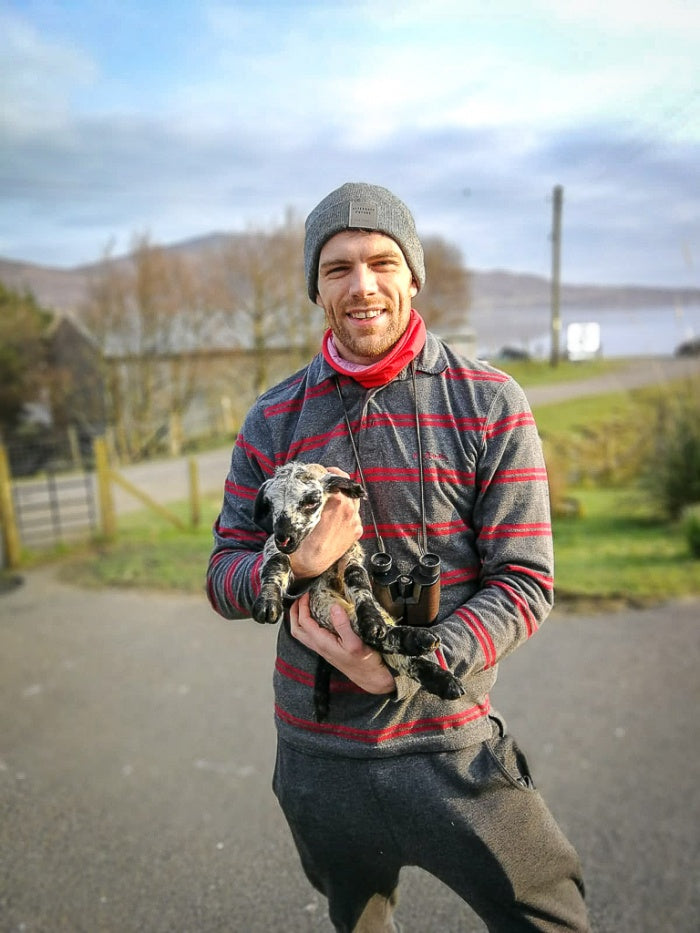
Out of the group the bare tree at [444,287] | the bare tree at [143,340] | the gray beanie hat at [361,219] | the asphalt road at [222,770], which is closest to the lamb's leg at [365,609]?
the gray beanie hat at [361,219]

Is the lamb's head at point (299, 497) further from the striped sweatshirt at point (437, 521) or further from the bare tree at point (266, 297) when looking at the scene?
the bare tree at point (266, 297)

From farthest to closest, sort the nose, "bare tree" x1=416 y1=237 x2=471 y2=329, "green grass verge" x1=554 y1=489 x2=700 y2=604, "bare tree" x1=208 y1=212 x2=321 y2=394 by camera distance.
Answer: "bare tree" x1=416 y1=237 x2=471 y2=329, "bare tree" x1=208 y1=212 x2=321 y2=394, "green grass verge" x1=554 y1=489 x2=700 y2=604, the nose

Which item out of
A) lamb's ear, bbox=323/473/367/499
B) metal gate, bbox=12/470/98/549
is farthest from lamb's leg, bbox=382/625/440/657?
metal gate, bbox=12/470/98/549

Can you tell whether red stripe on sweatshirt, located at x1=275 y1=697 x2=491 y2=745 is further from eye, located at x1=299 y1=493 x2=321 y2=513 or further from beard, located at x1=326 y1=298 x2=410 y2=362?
beard, located at x1=326 y1=298 x2=410 y2=362

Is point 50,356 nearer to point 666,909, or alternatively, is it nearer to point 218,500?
point 218,500

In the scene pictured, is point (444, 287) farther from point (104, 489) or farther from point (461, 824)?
point (461, 824)

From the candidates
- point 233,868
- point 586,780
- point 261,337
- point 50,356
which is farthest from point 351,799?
point 50,356

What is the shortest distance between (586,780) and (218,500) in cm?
892

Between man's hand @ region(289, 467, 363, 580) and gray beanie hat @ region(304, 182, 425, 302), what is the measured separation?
0.66m

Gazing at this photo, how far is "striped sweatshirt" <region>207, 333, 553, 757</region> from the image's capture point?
1745 mm

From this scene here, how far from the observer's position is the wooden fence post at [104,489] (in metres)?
9.70

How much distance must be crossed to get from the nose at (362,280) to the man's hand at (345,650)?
0.76 meters

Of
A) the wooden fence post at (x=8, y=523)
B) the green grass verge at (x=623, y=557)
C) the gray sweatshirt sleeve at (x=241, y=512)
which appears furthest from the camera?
the wooden fence post at (x=8, y=523)

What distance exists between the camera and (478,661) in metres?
1.63
